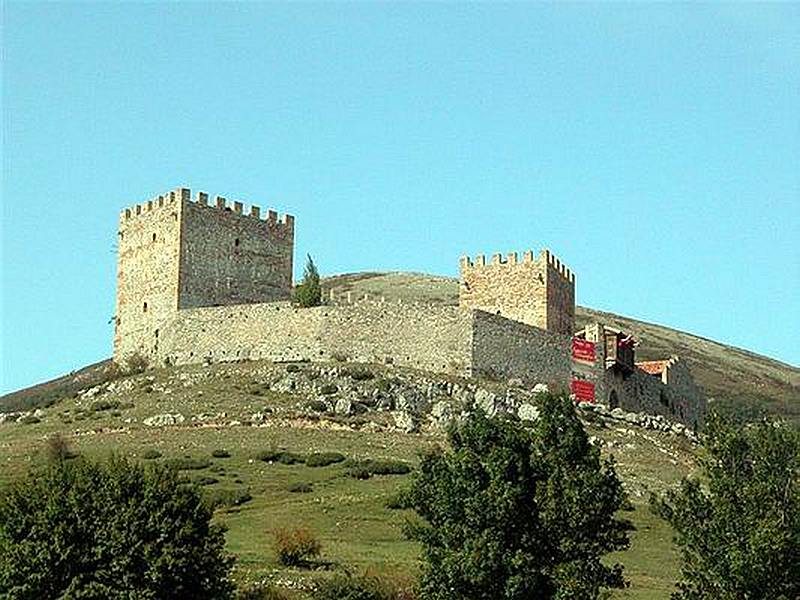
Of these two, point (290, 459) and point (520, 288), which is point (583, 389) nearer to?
point (520, 288)

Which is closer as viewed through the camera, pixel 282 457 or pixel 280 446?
pixel 282 457

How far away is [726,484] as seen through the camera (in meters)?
37.2

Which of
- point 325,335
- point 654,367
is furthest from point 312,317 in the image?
point 654,367

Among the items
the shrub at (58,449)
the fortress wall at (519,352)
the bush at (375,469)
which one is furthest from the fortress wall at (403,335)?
the shrub at (58,449)

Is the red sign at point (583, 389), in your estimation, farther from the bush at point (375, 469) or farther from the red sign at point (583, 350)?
the bush at point (375, 469)

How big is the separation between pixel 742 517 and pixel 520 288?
120 feet

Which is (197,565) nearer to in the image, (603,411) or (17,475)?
(17,475)

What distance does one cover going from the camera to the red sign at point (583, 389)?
2736 inches

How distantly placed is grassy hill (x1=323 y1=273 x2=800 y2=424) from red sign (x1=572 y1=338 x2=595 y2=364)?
58.4 m

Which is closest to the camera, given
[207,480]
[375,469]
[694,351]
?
[207,480]

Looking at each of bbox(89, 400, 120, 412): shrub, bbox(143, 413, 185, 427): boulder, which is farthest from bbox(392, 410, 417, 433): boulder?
bbox(89, 400, 120, 412): shrub

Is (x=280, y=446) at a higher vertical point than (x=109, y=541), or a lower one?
higher

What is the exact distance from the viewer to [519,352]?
68062mm

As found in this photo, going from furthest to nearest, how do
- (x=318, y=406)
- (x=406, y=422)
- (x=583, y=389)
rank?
(x=583, y=389) → (x=318, y=406) → (x=406, y=422)
